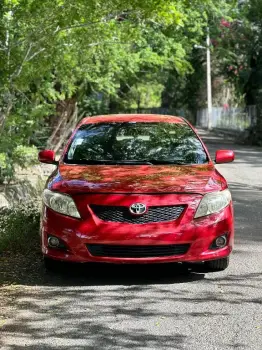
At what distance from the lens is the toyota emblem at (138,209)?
6348 millimetres

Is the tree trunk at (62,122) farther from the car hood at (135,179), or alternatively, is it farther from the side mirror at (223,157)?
the car hood at (135,179)

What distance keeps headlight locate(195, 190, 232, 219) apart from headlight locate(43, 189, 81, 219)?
3.85 ft

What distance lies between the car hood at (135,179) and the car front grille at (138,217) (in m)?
0.16

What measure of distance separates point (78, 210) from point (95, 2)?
673 cm

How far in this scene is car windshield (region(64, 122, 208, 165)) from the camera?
7514 mm

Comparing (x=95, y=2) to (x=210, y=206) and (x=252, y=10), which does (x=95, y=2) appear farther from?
(x=252, y=10)

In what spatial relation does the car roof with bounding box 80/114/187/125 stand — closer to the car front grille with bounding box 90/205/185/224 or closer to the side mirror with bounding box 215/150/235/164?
the side mirror with bounding box 215/150/235/164

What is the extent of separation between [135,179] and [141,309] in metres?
1.46

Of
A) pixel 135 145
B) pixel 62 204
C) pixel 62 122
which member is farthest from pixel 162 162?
pixel 62 122

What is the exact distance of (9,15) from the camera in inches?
504

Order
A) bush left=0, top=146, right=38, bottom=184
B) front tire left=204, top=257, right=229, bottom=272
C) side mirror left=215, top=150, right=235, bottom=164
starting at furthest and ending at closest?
bush left=0, top=146, right=38, bottom=184, side mirror left=215, top=150, right=235, bottom=164, front tire left=204, top=257, right=229, bottom=272

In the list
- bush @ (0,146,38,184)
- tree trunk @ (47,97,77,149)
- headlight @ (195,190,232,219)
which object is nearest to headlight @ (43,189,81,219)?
headlight @ (195,190,232,219)

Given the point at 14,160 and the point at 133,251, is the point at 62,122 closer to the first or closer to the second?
the point at 14,160

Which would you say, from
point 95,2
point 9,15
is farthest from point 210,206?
point 9,15
